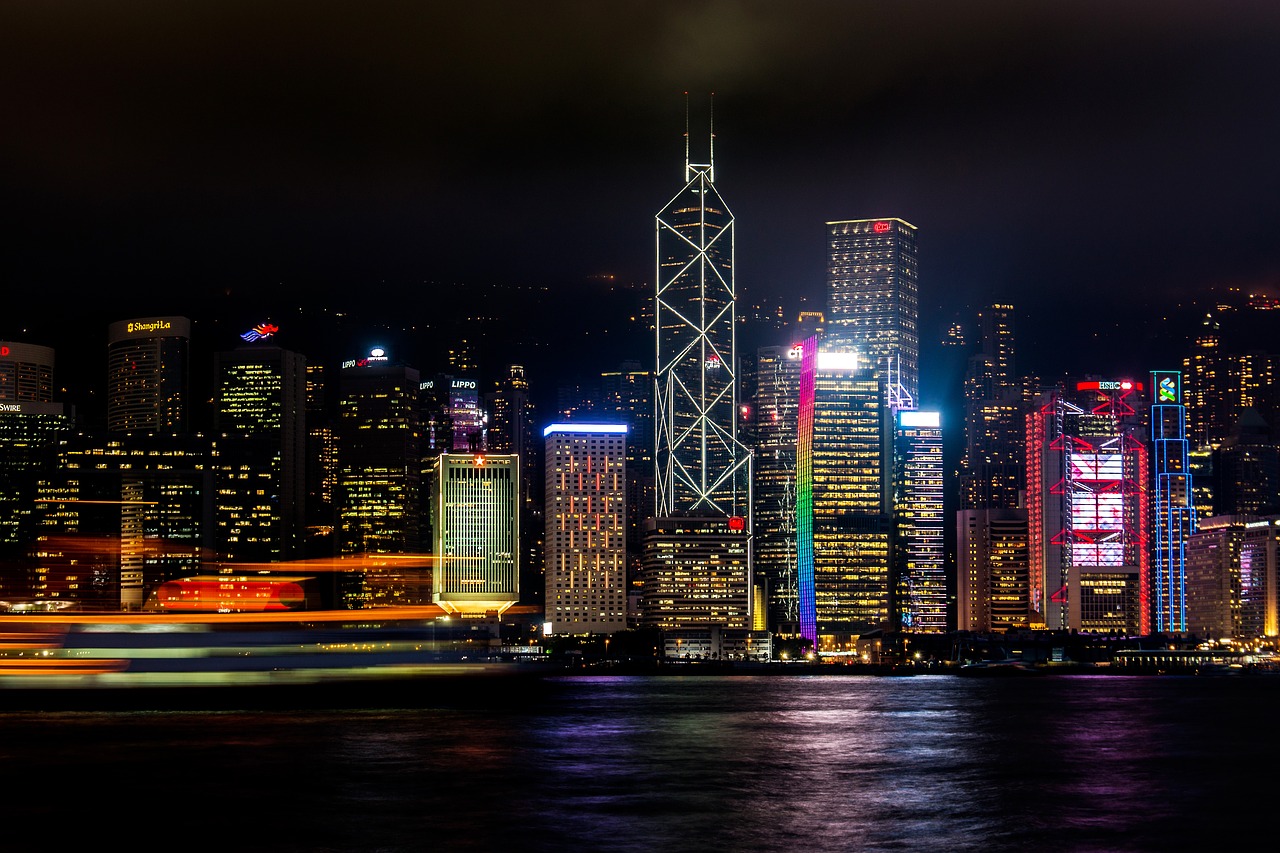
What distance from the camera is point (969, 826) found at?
3247 cm

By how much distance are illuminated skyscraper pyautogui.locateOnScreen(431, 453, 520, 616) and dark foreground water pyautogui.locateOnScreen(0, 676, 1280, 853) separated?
105334 millimetres

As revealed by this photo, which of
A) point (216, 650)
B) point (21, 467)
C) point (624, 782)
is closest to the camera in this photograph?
point (624, 782)

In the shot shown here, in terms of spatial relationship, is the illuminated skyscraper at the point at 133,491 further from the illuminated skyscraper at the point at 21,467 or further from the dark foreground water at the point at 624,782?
the dark foreground water at the point at 624,782

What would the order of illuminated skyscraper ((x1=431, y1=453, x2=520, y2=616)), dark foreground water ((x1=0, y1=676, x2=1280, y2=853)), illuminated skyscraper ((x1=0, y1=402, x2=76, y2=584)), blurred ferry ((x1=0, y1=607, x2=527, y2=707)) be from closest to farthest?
dark foreground water ((x1=0, y1=676, x2=1280, y2=853)) → blurred ferry ((x1=0, y1=607, x2=527, y2=707)) → illuminated skyscraper ((x1=0, y1=402, x2=76, y2=584)) → illuminated skyscraper ((x1=431, y1=453, x2=520, y2=616))

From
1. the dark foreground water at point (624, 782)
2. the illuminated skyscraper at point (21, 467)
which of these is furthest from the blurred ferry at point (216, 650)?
the illuminated skyscraper at point (21, 467)

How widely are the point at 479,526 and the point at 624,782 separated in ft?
473

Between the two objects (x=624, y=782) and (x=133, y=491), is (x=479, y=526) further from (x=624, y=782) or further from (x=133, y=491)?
(x=624, y=782)

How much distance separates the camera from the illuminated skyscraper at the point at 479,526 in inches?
7018

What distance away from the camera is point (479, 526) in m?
183

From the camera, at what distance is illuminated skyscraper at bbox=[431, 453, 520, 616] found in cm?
17825

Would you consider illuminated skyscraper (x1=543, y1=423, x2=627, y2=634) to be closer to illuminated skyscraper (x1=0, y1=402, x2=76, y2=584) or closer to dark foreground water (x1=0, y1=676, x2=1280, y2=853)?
illuminated skyscraper (x1=0, y1=402, x2=76, y2=584)

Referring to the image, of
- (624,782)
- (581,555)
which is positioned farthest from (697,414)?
(624,782)

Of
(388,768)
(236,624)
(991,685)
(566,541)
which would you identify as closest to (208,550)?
(566,541)

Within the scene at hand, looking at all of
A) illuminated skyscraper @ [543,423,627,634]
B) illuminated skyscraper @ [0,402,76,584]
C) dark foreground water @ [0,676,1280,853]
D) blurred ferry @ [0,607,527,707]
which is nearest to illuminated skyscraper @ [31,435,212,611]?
illuminated skyscraper @ [0,402,76,584]
